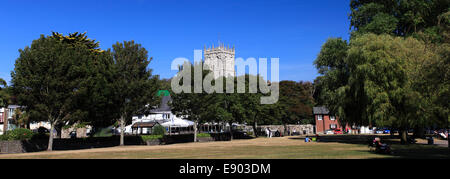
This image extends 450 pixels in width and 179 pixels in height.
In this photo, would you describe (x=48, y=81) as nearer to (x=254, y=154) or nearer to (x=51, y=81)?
(x=51, y=81)

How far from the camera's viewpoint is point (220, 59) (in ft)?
610

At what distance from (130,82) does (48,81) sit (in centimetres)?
1055

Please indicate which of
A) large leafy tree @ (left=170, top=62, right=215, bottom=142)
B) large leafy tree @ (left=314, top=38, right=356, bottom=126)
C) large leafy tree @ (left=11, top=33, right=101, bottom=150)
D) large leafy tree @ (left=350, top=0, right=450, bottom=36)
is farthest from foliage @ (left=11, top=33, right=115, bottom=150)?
large leafy tree @ (left=350, top=0, right=450, bottom=36)

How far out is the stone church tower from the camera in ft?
606

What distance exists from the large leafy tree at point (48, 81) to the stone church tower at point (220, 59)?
6023 inches

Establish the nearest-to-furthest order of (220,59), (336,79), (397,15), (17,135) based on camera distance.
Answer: (17,135)
(336,79)
(397,15)
(220,59)

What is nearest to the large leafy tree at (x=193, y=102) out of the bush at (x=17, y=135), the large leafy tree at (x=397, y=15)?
the bush at (x=17, y=135)

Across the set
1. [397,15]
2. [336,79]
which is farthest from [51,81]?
→ [397,15]

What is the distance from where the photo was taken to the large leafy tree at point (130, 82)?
123 feet

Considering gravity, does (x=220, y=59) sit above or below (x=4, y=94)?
above

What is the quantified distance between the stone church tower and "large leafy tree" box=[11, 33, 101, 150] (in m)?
153
